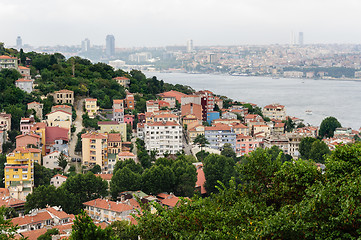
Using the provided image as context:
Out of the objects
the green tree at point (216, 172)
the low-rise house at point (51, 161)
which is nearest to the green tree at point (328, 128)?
the green tree at point (216, 172)

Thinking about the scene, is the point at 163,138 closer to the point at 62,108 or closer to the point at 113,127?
the point at 113,127

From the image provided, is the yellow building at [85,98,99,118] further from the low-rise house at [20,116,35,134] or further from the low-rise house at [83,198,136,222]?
the low-rise house at [83,198,136,222]

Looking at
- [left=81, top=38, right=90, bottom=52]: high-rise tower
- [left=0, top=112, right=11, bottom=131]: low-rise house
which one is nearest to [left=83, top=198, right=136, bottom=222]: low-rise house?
[left=0, top=112, right=11, bottom=131]: low-rise house

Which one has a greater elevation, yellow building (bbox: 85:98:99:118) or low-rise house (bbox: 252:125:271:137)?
yellow building (bbox: 85:98:99:118)

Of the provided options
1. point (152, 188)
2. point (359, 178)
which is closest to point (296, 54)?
point (152, 188)

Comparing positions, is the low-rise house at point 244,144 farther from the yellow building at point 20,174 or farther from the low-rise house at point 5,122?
the yellow building at point 20,174
